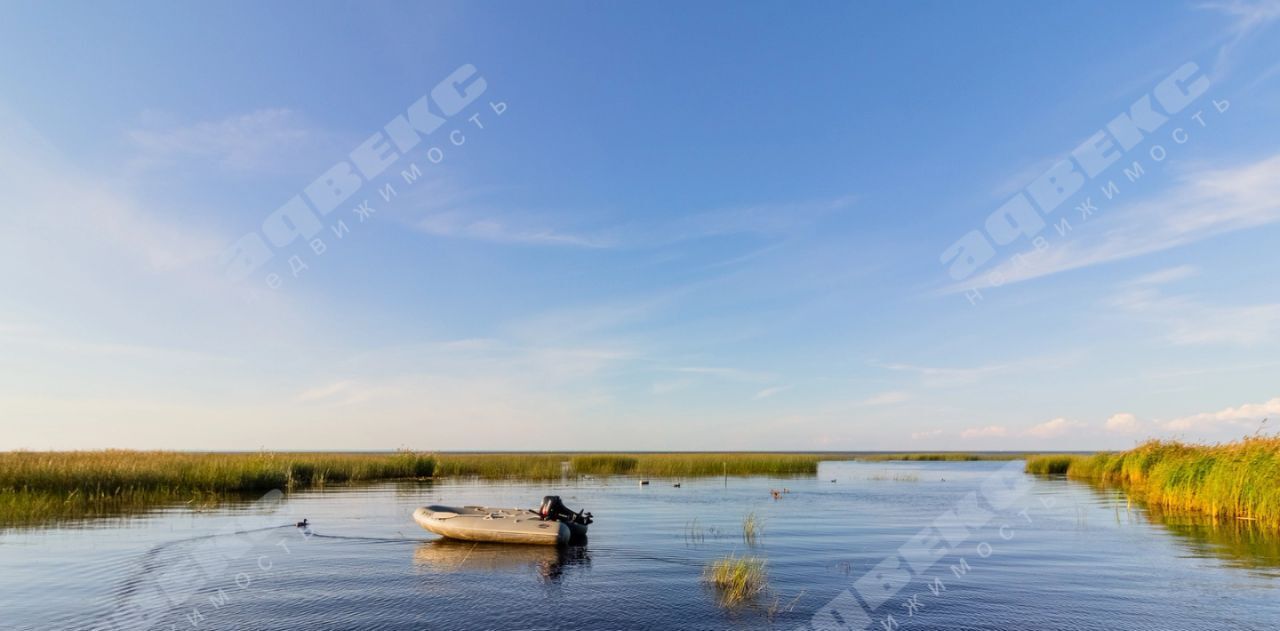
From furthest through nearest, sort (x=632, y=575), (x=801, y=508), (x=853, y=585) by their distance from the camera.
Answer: (x=801, y=508) → (x=632, y=575) → (x=853, y=585)

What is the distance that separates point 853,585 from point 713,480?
126ft

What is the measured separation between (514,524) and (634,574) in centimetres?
632

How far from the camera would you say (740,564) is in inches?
685

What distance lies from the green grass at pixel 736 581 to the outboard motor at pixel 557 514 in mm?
6565

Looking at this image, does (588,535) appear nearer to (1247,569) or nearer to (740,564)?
(740,564)

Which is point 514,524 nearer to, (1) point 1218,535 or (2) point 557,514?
(2) point 557,514

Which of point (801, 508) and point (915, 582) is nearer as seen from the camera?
point (915, 582)

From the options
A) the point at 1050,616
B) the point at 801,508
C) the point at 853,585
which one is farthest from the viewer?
the point at 801,508

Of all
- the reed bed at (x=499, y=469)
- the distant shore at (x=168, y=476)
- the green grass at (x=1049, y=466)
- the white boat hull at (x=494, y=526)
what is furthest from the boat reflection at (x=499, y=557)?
the green grass at (x=1049, y=466)

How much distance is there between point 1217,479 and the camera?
29.2 m

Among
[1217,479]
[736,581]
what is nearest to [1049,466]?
[1217,479]

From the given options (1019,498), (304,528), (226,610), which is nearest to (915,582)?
(226,610)

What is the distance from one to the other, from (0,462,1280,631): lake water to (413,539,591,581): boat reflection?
10cm

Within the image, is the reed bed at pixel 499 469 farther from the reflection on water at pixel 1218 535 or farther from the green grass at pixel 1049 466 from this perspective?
the green grass at pixel 1049 466
